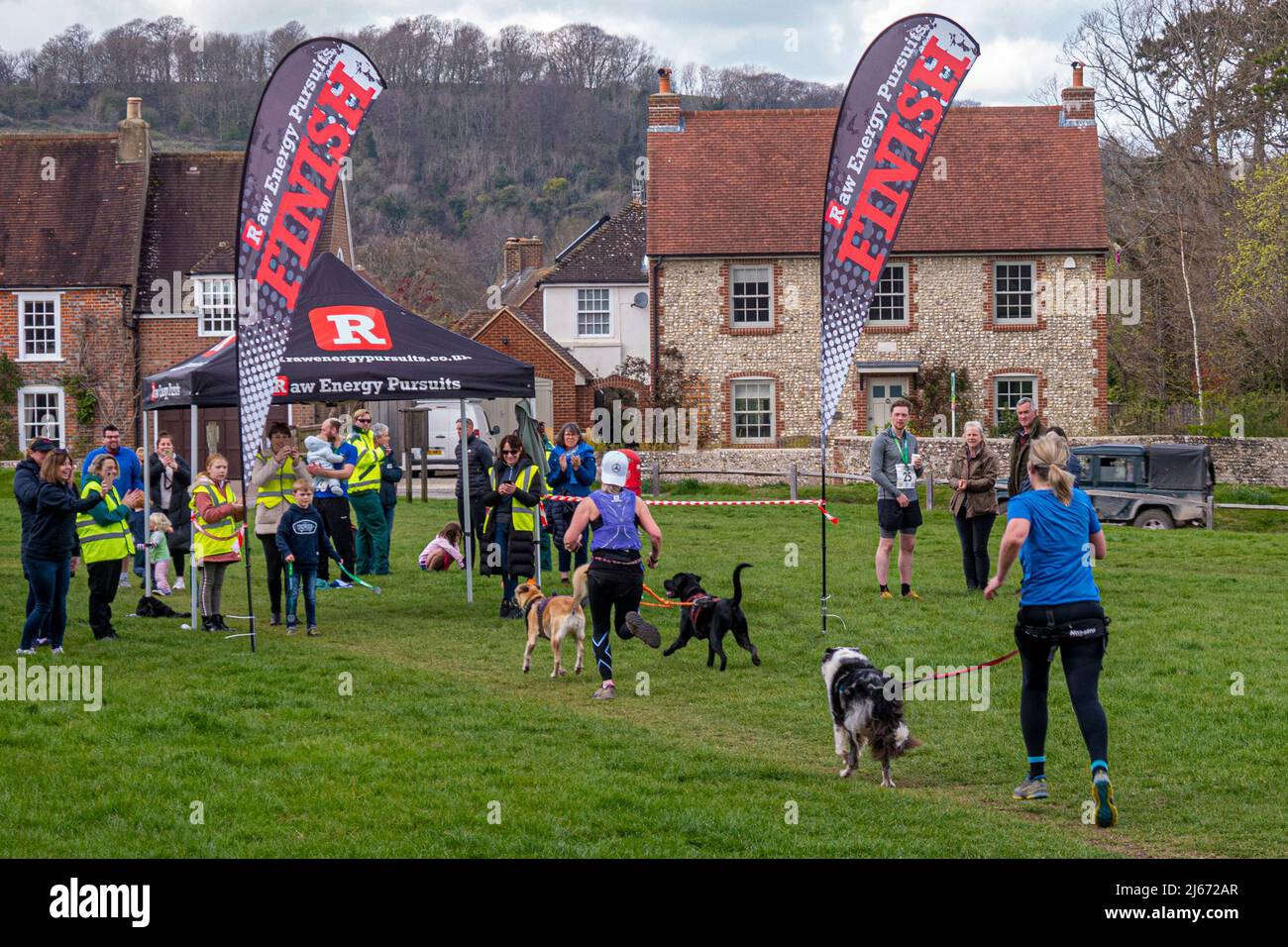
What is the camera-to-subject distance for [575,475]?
1838 cm

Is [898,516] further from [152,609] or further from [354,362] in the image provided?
[152,609]

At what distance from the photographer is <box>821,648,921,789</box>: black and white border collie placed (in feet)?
28.9

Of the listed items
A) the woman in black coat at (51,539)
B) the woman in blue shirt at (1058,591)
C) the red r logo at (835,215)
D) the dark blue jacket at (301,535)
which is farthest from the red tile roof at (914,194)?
the woman in blue shirt at (1058,591)

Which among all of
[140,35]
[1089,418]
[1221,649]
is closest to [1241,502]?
[1089,418]

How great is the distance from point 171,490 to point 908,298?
27886mm

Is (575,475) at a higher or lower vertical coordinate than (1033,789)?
higher

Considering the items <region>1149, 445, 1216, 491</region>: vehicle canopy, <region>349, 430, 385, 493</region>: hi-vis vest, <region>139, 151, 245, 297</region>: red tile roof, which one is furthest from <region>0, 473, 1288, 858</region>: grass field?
<region>139, 151, 245, 297</region>: red tile roof

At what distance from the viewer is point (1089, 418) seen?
137ft

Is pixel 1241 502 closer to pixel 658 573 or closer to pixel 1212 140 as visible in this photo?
pixel 658 573

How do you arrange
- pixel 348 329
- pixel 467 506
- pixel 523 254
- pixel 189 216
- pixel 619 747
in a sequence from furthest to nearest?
pixel 523 254, pixel 189 216, pixel 467 506, pixel 348 329, pixel 619 747

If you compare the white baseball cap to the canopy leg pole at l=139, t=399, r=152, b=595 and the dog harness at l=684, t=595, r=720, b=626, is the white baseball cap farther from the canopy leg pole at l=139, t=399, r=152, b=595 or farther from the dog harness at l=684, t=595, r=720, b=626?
the canopy leg pole at l=139, t=399, r=152, b=595

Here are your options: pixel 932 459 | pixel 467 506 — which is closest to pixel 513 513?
pixel 467 506

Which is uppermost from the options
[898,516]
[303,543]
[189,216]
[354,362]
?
[189,216]

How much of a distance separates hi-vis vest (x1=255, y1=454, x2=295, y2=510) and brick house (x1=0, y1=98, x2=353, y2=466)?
1025 inches
